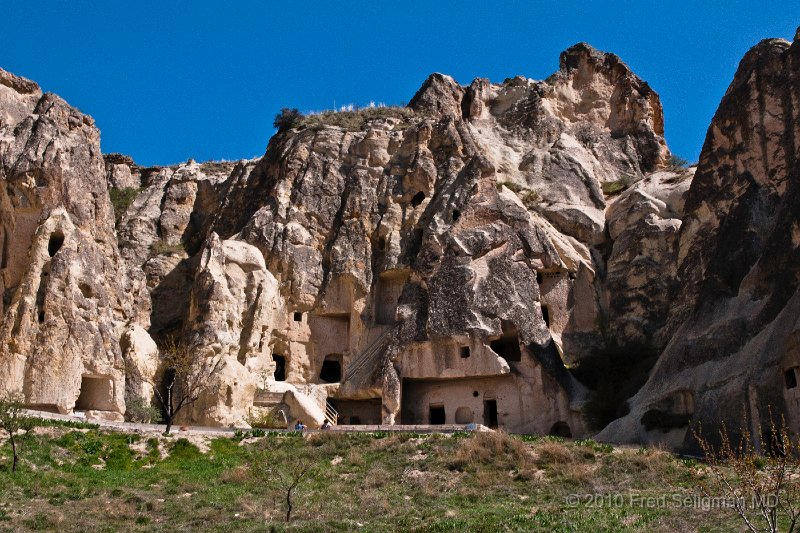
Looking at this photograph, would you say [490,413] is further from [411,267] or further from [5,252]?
[5,252]

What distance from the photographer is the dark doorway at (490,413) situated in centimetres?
3966

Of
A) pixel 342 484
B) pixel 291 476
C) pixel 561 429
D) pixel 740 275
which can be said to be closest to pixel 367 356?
pixel 561 429

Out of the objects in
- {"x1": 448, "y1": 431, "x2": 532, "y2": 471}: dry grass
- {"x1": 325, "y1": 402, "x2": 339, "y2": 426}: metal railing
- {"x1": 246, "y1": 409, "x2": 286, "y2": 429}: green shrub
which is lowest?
{"x1": 448, "y1": 431, "x2": 532, "y2": 471}: dry grass

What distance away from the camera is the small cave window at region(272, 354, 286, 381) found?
42.7 meters

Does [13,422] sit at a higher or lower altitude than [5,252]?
lower

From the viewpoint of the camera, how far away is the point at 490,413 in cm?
3994

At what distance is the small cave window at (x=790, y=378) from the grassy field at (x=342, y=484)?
4.21 meters

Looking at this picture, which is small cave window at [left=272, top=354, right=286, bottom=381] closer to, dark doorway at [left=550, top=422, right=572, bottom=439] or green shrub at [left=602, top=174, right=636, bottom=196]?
dark doorway at [left=550, top=422, right=572, bottom=439]

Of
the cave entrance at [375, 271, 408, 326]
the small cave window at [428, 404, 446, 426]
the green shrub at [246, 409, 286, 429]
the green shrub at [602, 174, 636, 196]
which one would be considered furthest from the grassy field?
the green shrub at [602, 174, 636, 196]

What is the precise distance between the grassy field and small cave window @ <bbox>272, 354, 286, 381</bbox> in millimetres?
13147

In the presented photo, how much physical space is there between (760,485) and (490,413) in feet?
80.1

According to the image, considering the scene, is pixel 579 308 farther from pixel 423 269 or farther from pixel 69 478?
pixel 69 478

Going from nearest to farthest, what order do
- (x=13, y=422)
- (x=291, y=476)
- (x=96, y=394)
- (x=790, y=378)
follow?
(x=291, y=476), (x=13, y=422), (x=790, y=378), (x=96, y=394)

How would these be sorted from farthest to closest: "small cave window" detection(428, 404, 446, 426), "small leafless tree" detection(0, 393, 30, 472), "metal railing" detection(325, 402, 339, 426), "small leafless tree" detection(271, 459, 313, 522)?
"small cave window" detection(428, 404, 446, 426), "metal railing" detection(325, 402, 339, 426), "small leafless tree" detection(0, 393, 30, 472), "small leafless tree" detection(271, 459, 313, 522)
